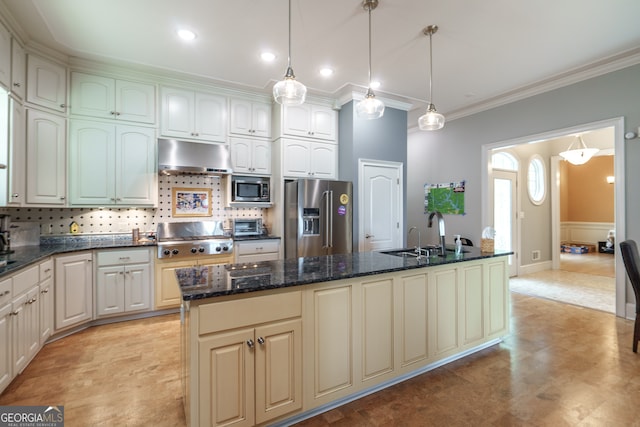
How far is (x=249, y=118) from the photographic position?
4176 mm

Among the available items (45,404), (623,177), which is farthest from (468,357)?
(45,404)

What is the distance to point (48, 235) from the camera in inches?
133

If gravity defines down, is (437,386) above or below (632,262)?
below

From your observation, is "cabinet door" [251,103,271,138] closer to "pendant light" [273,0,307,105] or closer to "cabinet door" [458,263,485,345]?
"pendant light" [273,0,307,105]

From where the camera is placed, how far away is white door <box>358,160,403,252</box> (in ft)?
14.1

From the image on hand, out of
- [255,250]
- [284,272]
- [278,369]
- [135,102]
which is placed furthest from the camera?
[255,250]

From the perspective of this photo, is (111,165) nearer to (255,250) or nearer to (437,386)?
(255,250)

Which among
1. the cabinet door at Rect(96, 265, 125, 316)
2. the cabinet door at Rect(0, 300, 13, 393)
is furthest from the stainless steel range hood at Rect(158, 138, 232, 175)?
the cabinet door at Rect(0, 300, 13, 393)

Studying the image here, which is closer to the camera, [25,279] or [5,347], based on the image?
[5,347]

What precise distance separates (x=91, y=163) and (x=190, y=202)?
3.81ft

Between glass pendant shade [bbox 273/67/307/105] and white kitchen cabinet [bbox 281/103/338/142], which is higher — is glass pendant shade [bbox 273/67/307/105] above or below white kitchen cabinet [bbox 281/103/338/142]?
below

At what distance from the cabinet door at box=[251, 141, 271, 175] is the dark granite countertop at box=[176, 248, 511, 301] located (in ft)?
7.31

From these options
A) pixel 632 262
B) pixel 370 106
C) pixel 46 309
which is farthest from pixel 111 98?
pixel 632 262

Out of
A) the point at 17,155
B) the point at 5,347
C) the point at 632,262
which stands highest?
the point at 17,155
